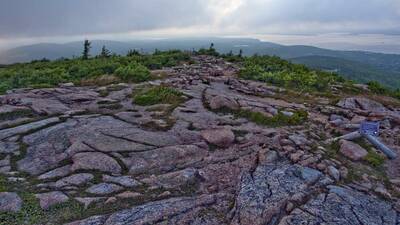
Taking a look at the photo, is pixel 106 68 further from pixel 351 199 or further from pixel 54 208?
pixel 351 199

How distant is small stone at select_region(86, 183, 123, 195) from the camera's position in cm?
731

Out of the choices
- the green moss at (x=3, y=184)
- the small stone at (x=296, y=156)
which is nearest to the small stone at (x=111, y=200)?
the green moss at (x=3, y=184)

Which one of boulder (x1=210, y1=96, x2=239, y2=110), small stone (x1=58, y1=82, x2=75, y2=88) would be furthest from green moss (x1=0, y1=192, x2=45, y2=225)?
small stone (x1=58, y1=82, x2=75, y2=88)

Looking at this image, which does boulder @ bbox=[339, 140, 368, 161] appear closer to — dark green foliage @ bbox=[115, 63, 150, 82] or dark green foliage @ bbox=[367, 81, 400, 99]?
dark green foliage @ bbox=[367, 81, 400, 99]

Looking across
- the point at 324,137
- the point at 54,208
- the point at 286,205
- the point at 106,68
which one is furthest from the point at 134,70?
the point at 286,205

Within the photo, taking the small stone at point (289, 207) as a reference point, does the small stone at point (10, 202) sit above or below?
below

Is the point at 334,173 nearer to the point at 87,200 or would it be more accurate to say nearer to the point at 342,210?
the point at 342,210

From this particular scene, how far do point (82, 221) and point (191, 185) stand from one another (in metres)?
2.25

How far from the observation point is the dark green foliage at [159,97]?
12.9 m

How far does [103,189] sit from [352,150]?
582 centimetres

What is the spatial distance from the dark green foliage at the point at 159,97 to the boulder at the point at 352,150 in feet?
18.9

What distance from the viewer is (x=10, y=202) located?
691cm

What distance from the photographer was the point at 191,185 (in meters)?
7.59

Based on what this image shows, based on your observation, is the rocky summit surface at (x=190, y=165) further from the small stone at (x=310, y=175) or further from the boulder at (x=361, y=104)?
the boulder at (x=361, y=104)
